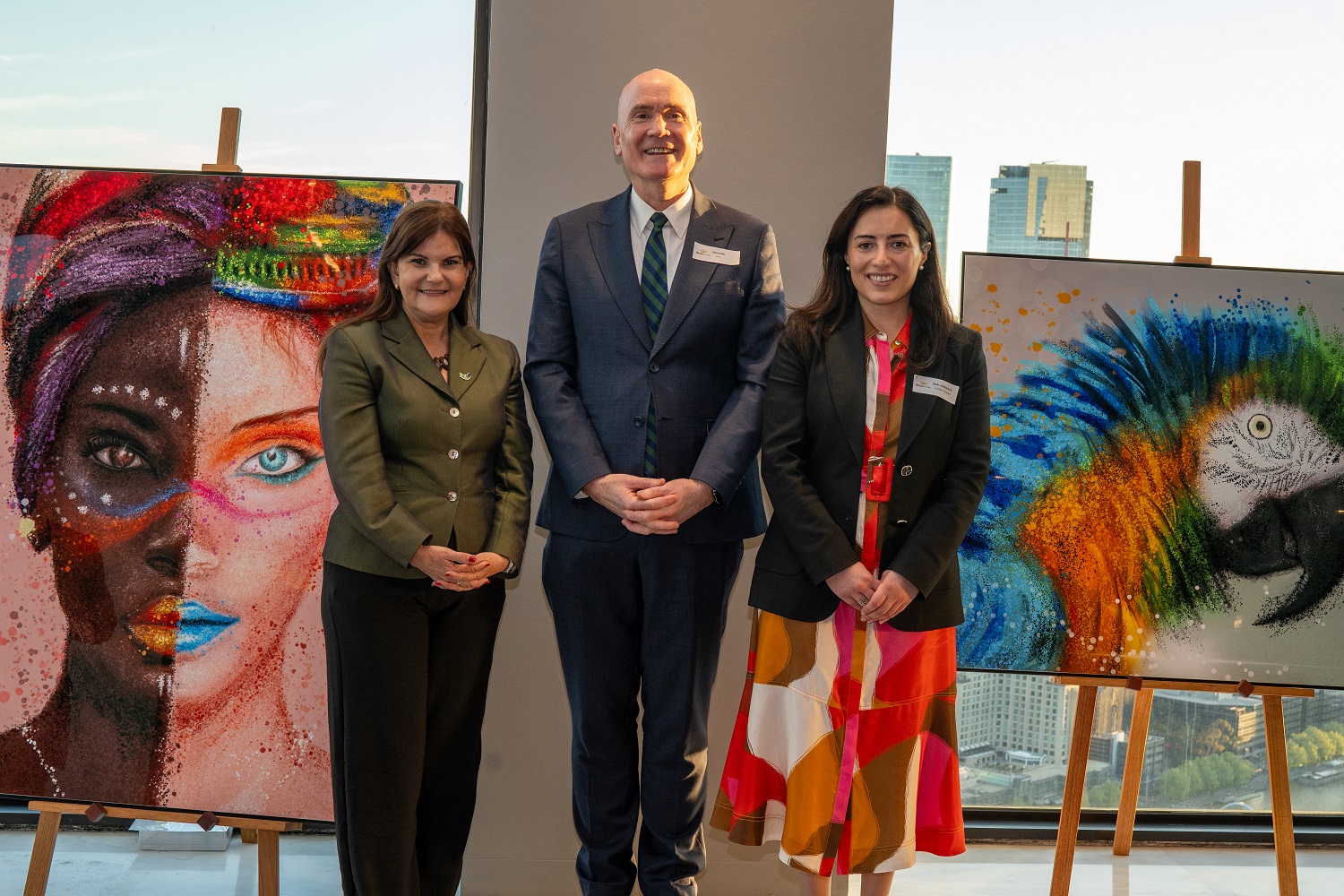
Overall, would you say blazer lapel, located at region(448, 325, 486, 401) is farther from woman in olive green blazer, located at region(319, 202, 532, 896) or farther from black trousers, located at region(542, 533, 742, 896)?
black trousers, located at region(542, 533, 742, 896)

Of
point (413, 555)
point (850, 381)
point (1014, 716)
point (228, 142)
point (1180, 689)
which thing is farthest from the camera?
point (1014, 716)

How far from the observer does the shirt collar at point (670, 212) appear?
2299 mm

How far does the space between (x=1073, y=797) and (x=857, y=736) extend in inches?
43.6

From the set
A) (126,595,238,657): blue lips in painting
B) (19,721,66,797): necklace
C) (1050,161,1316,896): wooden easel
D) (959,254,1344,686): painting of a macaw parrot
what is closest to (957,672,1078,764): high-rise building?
(1050,161,1316,896): wooden easel

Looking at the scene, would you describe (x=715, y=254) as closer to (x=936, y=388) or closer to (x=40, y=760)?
(x=936, y=388)

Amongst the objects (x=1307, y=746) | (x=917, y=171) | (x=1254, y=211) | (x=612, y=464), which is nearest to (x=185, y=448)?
(x=612, y=464)

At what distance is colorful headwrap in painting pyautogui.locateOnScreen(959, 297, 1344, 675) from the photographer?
282cm

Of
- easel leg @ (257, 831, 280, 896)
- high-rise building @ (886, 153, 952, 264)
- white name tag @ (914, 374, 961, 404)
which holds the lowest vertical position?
easel leg @ (257, 831, 280, 896)

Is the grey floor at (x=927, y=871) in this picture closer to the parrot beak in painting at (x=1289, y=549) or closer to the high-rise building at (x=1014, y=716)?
the high-rise building at (x=1014, y=716)

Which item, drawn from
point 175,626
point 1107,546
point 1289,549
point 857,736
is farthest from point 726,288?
point 1289,549

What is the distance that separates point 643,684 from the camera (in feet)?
7.47

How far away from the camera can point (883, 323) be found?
2219mm

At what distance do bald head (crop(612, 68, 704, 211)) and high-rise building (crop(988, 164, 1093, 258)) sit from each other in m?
1.62

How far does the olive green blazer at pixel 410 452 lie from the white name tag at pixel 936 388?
0.91m
